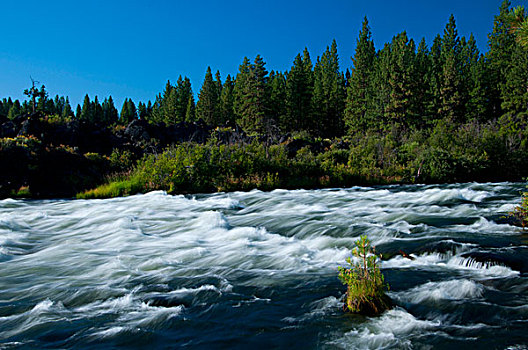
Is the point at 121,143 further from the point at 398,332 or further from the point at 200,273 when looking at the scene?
the point at 398,332

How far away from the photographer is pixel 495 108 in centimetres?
5716

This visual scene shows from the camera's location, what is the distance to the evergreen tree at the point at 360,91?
59.1 meters

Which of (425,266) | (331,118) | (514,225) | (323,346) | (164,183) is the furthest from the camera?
(331,118)

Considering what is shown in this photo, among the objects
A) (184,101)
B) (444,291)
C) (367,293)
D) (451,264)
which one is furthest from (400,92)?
(367,293)

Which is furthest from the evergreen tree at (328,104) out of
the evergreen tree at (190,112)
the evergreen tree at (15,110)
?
the evergreen tree at (15,110)

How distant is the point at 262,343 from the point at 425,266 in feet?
12.2

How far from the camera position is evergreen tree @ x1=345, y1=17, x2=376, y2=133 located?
59.1 metres

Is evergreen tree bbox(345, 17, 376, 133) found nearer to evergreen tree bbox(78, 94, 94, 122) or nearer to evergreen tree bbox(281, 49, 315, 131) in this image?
evergreen tree bbox(281, 49, 315, 131)

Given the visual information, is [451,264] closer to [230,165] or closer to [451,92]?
[230,165]

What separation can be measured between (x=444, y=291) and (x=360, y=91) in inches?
2376

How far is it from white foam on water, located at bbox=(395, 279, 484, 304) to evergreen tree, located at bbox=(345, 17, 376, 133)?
54099 millimetres

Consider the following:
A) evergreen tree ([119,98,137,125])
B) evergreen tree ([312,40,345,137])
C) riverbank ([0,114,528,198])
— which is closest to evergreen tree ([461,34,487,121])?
evergreen tree ([312,40,345,137])

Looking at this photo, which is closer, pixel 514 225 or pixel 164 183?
pixel 514 225

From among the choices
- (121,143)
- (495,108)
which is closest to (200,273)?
(121,143)
